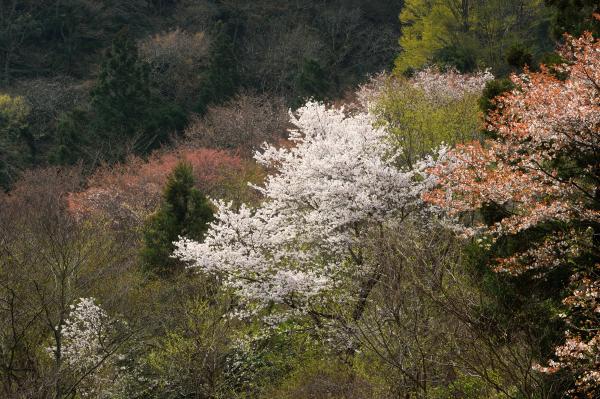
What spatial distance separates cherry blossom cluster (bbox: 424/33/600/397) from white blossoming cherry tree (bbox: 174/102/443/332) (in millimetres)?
4289

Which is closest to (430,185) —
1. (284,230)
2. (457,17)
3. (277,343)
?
(284,230)

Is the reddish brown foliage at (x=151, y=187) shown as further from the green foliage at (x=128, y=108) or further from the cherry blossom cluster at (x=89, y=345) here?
the cherry blossom cluster at (x=89, y=345)

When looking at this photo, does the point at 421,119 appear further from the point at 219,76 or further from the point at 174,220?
the point at 219,76

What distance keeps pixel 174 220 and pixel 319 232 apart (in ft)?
30.3

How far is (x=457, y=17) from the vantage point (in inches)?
1437

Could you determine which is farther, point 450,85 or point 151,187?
point 151,187

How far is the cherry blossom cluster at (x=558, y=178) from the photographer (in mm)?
8555

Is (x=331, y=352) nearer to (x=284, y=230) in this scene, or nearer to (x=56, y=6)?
(x=284, y=230)

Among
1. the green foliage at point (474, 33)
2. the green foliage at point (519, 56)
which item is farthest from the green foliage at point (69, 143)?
the green foliage at point (519, 56)

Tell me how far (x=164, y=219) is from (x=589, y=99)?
1615 centimetres

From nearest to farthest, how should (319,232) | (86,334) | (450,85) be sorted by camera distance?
(319,232) → (86,334) → (450,85)

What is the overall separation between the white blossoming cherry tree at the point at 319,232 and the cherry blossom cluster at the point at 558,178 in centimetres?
429

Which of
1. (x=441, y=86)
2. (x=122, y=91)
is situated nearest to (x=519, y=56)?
(x=441, y=86)

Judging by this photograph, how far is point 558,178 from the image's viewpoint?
9.08 m
